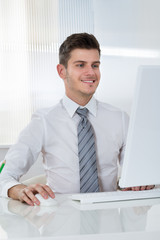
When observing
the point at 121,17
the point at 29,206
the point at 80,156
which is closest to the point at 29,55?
the point at 121,17

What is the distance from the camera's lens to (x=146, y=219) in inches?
36.9

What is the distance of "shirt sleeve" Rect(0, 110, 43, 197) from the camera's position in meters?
1.70

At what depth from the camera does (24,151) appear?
1787 millimetres

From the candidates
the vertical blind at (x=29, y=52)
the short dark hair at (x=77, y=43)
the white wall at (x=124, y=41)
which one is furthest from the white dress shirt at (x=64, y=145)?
the vertical blind at (x=29, y=52)

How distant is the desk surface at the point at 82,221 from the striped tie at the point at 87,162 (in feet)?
1.58

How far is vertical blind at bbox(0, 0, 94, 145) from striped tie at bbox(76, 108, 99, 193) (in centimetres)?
280

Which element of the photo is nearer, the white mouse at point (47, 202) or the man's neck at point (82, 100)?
the white mouse at point (47, 202)

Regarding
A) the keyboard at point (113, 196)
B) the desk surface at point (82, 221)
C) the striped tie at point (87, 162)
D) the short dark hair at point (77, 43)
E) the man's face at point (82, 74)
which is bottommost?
the striped tie at point (87, 162)

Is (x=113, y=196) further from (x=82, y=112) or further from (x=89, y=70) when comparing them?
(x=89, y=70)

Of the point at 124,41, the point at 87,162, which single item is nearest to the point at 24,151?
the point at 87,162

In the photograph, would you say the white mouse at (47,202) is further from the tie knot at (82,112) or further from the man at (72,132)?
the tie knot at (82,112)

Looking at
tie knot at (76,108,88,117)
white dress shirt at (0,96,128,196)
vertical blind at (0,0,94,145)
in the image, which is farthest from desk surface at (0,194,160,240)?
vertical blind at (0,0,94,145)

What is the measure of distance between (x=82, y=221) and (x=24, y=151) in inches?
36.0

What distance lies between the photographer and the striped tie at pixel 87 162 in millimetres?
1700
